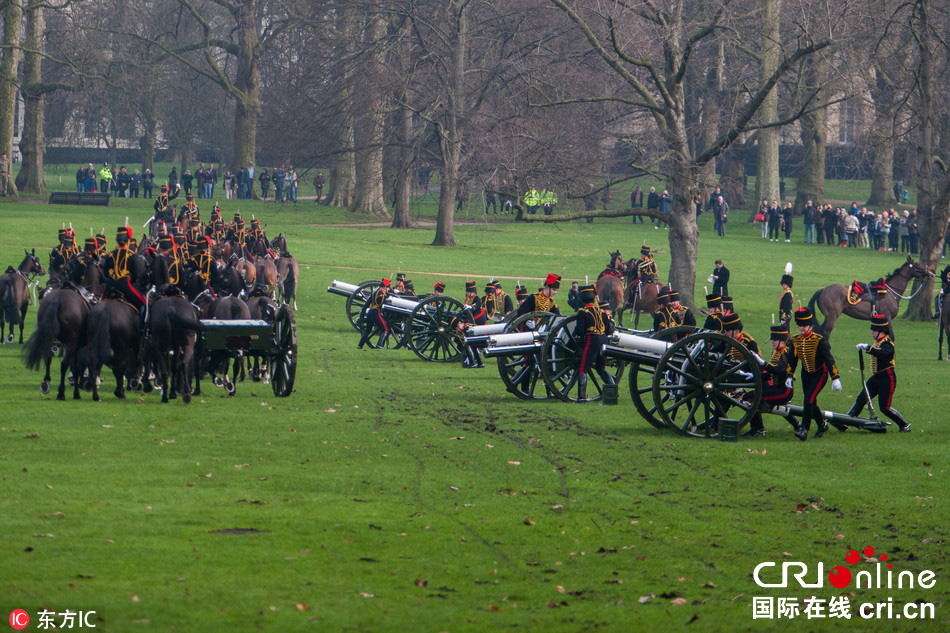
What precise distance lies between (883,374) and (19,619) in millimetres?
10499

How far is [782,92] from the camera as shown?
62750 millimetres

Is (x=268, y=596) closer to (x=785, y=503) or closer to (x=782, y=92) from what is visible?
(x=785, y=503)

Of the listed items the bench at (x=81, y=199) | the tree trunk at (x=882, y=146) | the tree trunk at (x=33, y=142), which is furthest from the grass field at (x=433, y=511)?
the tree trunk at (x=33, y=142)

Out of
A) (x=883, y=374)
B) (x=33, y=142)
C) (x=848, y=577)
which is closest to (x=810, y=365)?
(x=883, y=374)

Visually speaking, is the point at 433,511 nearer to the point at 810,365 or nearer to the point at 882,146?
the point at 810,365

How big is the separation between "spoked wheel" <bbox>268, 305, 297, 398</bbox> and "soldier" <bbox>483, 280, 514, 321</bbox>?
20.8ft

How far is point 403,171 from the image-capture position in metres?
42.9

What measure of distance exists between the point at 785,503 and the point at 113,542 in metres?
5.87

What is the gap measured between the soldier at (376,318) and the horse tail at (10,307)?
21.3ft

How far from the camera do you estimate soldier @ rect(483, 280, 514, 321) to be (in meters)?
21.9

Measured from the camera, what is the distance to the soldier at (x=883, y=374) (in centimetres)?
1391

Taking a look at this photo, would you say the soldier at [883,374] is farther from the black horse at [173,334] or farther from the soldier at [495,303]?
the soldier at [495,303]

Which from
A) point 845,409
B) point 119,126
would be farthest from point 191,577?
point 119,126

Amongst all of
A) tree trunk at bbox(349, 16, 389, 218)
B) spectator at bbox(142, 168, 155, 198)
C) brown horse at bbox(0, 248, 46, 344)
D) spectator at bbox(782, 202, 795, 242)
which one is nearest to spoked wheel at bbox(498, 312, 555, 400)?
brown horse at bbox(0, 248, 46, 344)
